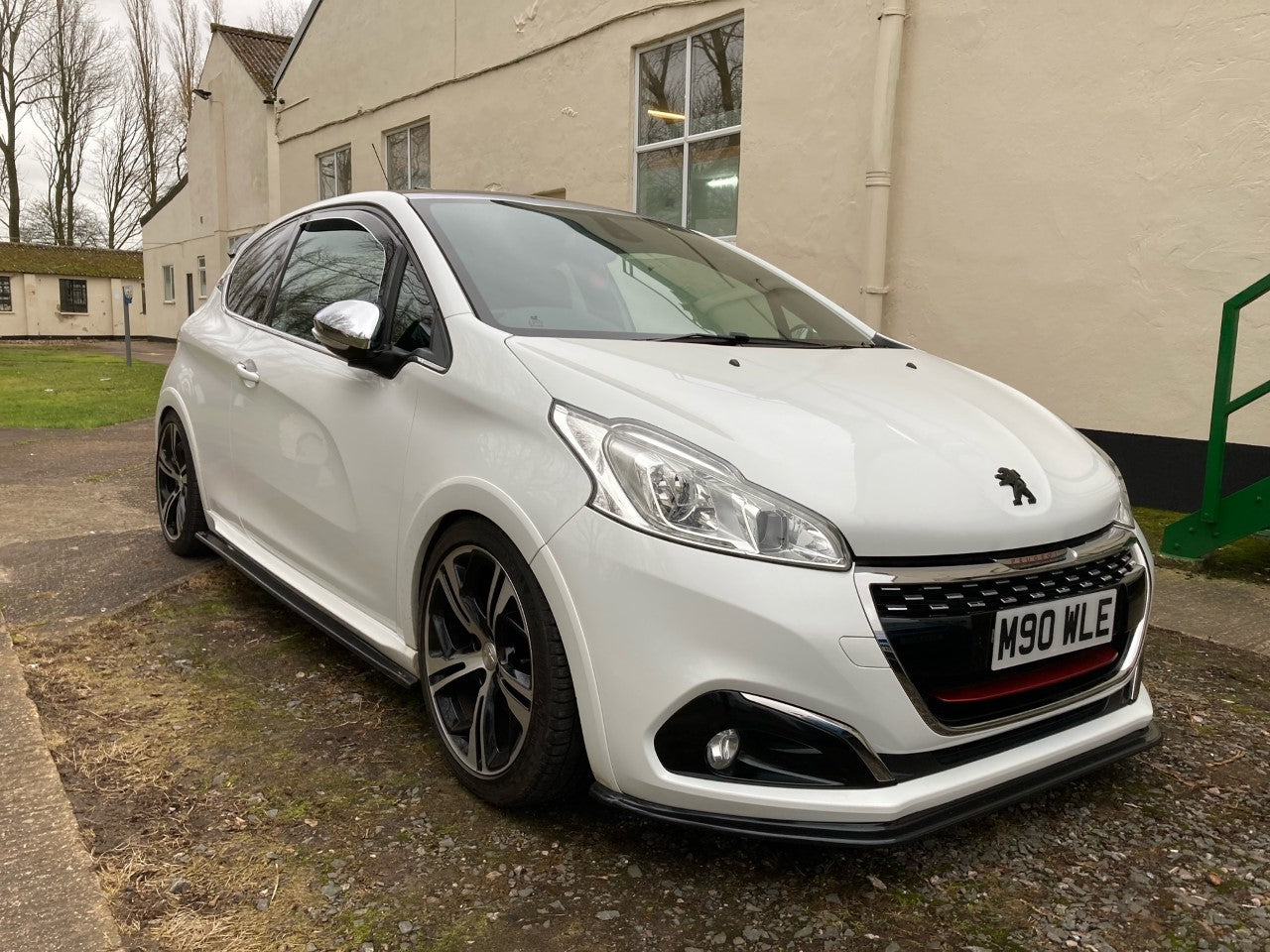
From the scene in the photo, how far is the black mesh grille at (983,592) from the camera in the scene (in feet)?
6.21

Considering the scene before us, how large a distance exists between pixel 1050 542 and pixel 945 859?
0.77 m

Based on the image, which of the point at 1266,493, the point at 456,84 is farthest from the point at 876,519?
the point at 456,84

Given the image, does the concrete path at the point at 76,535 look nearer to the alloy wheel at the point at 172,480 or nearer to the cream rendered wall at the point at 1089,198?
the alloy wheel at the point at 172,480

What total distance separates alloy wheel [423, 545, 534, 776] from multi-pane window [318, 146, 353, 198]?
13501mm

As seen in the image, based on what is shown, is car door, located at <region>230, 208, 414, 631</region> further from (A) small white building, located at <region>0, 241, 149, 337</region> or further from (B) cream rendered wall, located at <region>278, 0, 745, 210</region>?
(A) small white building, located at <region>0, 241, 149, 337</region>

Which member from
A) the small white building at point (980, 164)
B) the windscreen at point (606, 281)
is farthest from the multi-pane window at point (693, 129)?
the windscreen at point (606, 281)

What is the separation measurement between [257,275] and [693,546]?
2792 mm

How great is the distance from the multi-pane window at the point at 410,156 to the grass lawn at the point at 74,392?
14.2 ft

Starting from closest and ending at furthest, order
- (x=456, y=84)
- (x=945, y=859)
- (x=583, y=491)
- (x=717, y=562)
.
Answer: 1. (x=717, y=562)
2. (x=583, y=491)
3. (x=945, y=859)
4. (x=456, y=84)

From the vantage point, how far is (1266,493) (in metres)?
4.36

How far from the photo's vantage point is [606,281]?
2.94m

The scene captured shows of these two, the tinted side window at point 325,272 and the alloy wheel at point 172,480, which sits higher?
the tinted side window at point 325,272

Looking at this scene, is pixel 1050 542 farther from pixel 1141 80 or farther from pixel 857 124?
pixel 857 124

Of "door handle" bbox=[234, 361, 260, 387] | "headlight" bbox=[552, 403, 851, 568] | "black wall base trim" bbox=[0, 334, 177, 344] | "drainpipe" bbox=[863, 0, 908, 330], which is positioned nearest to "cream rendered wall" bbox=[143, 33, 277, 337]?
"black wall base trim" bbox=[0, 334, 177, 344]
